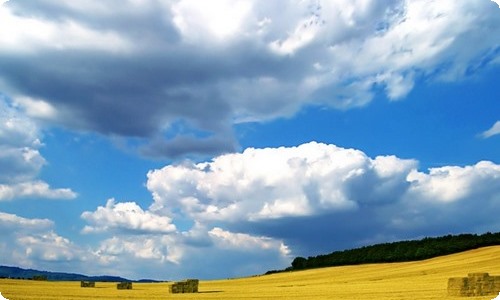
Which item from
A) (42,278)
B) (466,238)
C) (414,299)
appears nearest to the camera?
(414,299)

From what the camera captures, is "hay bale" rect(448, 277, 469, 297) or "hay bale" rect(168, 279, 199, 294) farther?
"hay bale" rect(168, 279, 199, 294)

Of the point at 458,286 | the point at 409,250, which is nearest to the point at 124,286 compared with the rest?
the point at 458,286

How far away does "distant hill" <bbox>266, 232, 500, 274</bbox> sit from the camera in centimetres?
8375

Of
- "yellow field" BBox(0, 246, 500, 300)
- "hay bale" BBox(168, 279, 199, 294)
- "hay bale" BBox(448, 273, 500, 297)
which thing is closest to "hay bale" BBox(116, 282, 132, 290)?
"yellow field" BBox(0, 246, 500, 300)

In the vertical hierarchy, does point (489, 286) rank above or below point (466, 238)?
below

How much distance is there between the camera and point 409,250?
8981 centimetres

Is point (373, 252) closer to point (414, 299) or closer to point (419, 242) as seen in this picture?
point (419, 242)

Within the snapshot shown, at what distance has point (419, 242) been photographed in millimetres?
93688

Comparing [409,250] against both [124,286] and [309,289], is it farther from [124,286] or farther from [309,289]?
[309,289]

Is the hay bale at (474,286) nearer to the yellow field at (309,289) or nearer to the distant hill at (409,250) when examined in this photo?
the yellow field at (309,289)

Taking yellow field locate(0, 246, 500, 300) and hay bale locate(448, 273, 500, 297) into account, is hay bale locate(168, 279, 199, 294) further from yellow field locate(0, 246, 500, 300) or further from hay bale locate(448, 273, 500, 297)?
hay bale locate(448, 273, 500, 297)

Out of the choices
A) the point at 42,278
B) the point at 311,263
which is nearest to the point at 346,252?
the point at 311,263

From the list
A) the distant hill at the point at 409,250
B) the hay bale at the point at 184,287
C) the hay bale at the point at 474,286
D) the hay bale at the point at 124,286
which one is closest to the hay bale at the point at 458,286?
the hay bale at the point at 474,286

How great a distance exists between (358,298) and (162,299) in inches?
402
